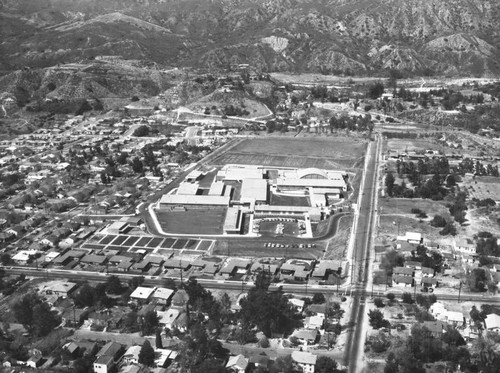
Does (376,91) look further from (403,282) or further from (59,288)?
(59,288)

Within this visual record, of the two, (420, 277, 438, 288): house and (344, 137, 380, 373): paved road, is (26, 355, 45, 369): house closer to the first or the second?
(344, 137, 380, 373): paved road

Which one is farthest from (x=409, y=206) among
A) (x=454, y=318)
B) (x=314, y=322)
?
(x=314, y=322)

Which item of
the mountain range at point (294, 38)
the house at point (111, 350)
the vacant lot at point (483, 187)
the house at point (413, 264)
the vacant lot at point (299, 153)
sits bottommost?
the house at point (111, 350)

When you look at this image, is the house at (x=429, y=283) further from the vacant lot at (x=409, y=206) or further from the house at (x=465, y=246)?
the vacant lot at (x=409, y=206)

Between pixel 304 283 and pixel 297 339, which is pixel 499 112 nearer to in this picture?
pixel 304 283

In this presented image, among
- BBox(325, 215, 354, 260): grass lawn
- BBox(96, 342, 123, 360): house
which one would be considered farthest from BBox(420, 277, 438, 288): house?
BBox(96, 342, 123, 360): house

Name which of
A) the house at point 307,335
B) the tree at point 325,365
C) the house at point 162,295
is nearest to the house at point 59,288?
the house at point 162,295
